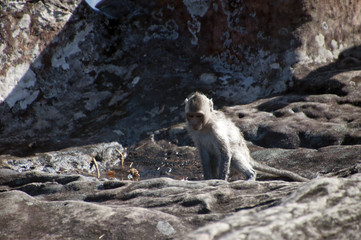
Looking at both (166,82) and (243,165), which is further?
(166,82)

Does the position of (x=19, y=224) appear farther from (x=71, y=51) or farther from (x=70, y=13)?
(x=70, y=13)

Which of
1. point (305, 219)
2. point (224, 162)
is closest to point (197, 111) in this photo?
point (224, 162)

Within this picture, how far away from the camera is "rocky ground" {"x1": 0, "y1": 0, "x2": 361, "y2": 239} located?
5852mm

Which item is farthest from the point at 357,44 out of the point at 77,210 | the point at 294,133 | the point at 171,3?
the point at 77,210

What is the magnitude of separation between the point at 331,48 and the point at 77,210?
6.88 m

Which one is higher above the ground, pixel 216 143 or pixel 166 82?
pixel 166 82

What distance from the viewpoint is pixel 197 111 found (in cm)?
455

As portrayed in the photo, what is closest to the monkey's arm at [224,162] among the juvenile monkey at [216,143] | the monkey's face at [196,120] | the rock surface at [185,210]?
the juvenile monkey at [216,143]

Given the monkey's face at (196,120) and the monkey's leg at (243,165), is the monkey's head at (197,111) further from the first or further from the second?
the monkey's leg at (243,165)

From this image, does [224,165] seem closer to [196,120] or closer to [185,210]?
[196,120]

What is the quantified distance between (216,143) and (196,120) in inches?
16.8

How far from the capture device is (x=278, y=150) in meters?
5.61

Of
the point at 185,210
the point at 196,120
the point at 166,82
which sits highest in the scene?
the point at 166,82

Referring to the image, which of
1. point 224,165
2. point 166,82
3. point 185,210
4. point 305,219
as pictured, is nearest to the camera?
point 305,219
